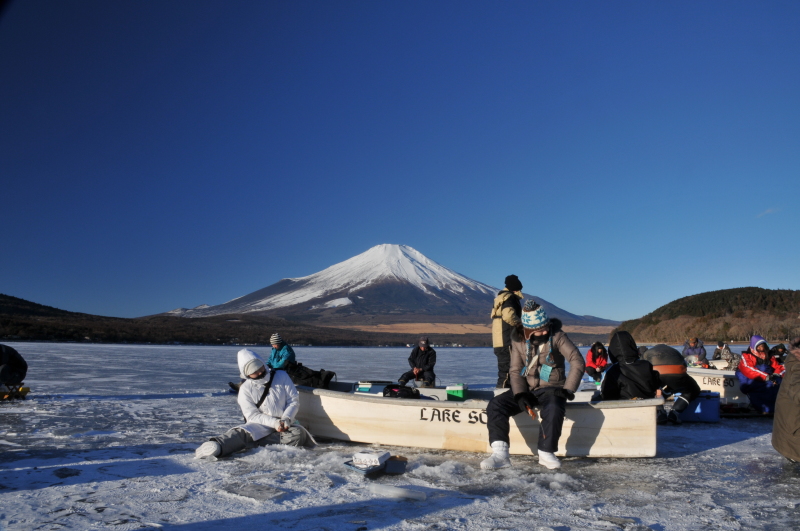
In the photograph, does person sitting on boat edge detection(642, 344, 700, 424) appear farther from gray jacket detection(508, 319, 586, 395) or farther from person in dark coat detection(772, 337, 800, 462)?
gray jacket detection(508, 319, 586, 395)

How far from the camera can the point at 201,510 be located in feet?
10.9

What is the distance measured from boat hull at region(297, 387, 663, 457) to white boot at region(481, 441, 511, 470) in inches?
18.1

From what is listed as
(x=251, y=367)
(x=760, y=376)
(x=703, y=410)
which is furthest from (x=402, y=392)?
(x=760, y=376)

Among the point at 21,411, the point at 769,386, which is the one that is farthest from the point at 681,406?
the point at 21,411

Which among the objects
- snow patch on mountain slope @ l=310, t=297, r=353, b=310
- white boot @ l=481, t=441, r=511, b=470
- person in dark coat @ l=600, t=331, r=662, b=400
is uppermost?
snow patch on mountain slope @ l=310, t=297, r=353, b=310

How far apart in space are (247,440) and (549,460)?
272cm

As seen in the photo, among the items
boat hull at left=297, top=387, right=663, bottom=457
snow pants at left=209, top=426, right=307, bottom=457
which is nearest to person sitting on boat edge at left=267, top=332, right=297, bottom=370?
boat hull at left=297, top=387, right=663, bottom=457

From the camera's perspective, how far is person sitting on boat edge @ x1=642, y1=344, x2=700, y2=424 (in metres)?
7.30

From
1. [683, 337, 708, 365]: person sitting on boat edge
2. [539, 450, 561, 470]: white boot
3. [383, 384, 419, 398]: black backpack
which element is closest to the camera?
[539, 450, 561, 470]: white boot

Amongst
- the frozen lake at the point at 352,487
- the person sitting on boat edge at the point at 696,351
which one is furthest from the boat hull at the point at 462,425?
the person sitting on boat edge at the point at 696,351

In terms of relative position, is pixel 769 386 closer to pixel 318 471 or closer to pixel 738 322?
pixel 318 471

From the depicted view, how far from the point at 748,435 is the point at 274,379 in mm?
5528

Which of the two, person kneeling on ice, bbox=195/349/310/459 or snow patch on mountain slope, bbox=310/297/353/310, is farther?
snow patch on mountain slope, bbox=310/297/353/310

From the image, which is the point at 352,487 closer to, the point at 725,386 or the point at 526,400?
the point at 526,400
